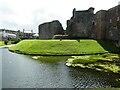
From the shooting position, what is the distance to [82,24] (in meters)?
86.6

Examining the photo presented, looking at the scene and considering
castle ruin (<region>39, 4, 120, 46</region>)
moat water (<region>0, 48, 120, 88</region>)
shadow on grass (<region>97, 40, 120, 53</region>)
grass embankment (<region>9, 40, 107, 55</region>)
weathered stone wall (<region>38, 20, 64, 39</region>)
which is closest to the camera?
moat water (<region>0, 48, 120, 88</region>)

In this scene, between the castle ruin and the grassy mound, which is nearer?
the grassy mound

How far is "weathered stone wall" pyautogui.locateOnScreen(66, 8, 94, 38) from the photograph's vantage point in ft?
276

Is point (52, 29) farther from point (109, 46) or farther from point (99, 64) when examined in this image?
point (99, 64)

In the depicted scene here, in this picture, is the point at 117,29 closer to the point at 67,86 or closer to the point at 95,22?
the point at 95,22

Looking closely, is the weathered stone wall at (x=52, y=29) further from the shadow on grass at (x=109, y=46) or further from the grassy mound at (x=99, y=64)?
the grassy mound at (x=99, y=64)

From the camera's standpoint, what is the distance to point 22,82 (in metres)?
27.1

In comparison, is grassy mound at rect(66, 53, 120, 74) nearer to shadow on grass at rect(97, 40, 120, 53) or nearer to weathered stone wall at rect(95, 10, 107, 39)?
shadow on grass at rect(97, 40, 120, 53)

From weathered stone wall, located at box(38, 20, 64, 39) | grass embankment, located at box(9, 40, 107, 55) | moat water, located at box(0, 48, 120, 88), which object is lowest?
moat water, located at box(0, 48, 120, 88)

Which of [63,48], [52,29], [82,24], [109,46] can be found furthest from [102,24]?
[52,29]

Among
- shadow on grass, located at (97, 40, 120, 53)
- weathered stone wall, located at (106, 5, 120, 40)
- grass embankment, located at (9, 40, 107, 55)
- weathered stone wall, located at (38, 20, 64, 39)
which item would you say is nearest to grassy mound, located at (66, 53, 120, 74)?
grass embankment, located at (9, 40, 107, 55)

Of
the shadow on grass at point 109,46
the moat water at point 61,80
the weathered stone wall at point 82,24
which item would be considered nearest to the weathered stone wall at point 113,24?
the shadow on grass at point 109,46

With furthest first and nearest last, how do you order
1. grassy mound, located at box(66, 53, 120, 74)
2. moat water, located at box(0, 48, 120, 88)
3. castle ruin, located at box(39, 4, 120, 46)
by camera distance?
1. castle ruin, located at box(39, 4, 120, 46)
2. grassy mound, located at box(66, 53, 120, 74)
3. moat water, located at box(0, 48, 120, 88)

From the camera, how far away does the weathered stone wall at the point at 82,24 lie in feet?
276
